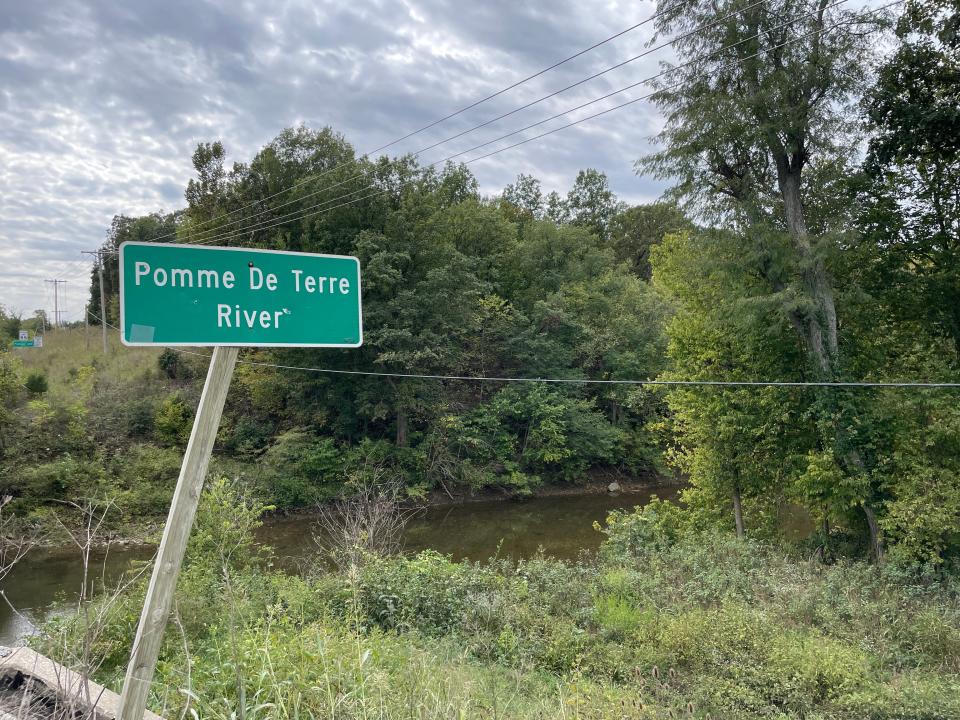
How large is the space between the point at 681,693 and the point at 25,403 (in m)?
18.7

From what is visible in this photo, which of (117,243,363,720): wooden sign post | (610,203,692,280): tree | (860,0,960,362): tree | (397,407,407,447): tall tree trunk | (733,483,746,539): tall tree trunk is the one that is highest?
(610,203,692,280): tree

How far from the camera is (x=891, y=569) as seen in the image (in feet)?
28.4

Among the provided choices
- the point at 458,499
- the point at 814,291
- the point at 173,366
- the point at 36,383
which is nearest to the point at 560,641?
the point at 814,291

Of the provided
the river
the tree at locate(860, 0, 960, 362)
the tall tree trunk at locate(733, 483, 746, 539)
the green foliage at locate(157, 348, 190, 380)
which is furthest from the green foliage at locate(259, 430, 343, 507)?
the tree at locate(860, 0, 960, 362)

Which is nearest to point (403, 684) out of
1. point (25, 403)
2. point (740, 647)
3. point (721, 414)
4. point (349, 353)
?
point (740, 647)

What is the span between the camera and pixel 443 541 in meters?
15.4

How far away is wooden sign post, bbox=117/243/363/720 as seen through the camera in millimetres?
1736

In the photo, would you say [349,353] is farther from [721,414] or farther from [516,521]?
[721,414]

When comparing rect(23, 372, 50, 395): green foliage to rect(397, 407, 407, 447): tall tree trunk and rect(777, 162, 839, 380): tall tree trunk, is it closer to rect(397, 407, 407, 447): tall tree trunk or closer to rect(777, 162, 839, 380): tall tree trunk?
rect(397, 407, 407, 447): tall tree trunk

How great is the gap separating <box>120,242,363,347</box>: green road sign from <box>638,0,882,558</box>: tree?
10175 mm

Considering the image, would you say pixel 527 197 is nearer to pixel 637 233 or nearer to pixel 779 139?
pixel 637 233

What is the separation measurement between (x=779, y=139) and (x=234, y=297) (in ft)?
37.8

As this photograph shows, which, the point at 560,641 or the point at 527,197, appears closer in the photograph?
the point at 560,641

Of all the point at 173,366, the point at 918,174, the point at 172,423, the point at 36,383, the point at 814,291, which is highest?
the point at 918,174
